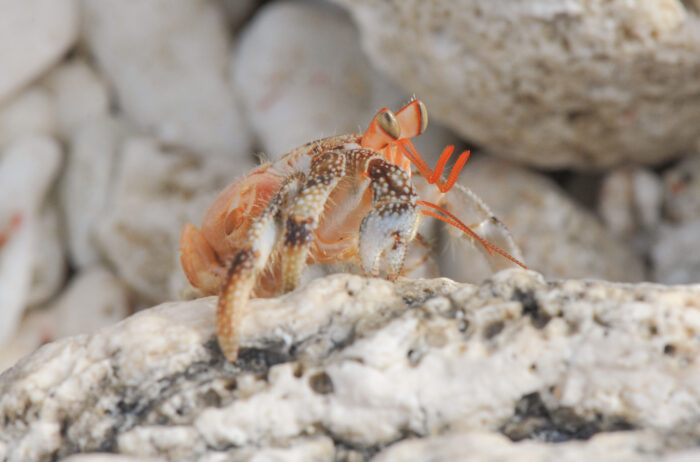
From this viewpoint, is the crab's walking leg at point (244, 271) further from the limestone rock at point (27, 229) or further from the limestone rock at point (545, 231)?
the limestone rock at point (27, 229)

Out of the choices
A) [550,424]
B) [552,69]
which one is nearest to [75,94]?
[552,69]

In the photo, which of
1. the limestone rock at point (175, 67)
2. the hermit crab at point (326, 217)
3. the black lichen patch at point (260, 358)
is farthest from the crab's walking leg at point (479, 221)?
the limestone rock at point (175, 67)

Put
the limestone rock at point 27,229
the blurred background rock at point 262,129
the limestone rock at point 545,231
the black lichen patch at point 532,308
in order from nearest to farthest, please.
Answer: the black lichen patch at point 532,308
the blurred background rock at point 262,129
the limestone rock at point 545,231
the limestone rock at point 27,229

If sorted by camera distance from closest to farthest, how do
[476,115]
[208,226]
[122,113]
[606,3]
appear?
[208,226] → [606,3] → [476,115] → [122,113]

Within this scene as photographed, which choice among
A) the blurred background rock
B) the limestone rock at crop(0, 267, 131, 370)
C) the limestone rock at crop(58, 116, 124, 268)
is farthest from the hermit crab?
the limestone rock at crop(58, 116, 124, 268)

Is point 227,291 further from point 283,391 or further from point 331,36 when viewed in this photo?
point 331,36

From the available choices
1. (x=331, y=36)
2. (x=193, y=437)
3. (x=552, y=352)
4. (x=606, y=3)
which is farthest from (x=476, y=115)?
(x=193, y=437)
